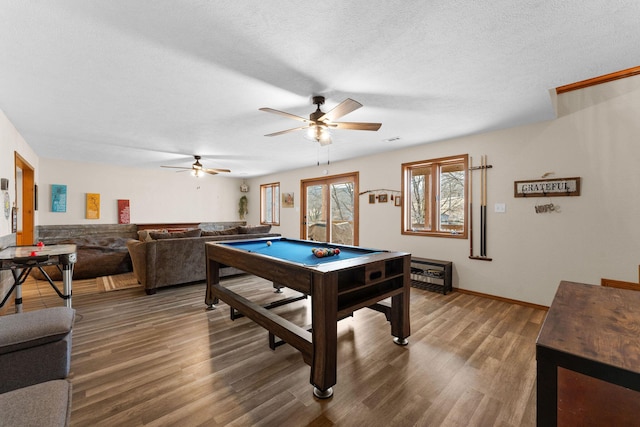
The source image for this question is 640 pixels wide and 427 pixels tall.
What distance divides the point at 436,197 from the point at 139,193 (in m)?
7.32

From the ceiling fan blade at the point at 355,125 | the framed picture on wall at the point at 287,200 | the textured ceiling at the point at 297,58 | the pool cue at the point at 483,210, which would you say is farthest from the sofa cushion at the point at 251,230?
the pool cue at the point at 483,210

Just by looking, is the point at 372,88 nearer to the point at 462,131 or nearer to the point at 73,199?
the point at 462,131

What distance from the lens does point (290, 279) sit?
2.05 metres

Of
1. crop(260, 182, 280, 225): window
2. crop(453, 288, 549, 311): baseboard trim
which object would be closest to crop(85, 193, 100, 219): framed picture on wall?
crop(260, 182, 280, 225): window

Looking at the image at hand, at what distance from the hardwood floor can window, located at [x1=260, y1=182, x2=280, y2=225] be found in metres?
5.05

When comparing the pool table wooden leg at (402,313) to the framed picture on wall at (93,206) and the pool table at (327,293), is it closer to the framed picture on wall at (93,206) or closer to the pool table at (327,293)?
the pool table at (327,293)

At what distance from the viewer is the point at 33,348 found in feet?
5.45

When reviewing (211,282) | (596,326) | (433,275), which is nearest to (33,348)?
(211,282)

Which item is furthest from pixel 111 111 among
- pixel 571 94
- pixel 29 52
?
pixel 571 94

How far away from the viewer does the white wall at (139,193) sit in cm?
611

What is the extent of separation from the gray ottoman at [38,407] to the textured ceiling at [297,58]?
1.94 m

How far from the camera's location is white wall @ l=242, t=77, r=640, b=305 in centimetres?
290

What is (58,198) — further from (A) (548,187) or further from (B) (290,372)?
(A) (548,187)

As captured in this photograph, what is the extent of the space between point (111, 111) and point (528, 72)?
4.32 m
